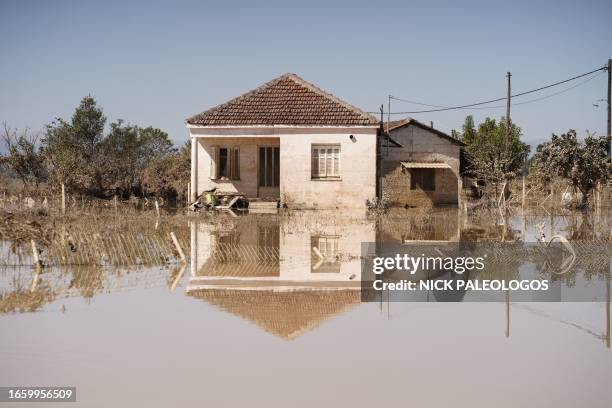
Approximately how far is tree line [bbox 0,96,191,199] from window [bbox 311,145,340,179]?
25.6ft

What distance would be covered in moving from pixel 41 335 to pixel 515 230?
13.2 metres

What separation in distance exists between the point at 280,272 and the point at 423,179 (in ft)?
65.9

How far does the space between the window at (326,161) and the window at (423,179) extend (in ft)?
23.5

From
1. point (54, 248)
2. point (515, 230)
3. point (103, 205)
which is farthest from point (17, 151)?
point (515, 230)

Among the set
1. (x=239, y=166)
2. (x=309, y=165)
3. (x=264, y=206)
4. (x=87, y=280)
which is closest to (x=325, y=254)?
→ (x=87, y=280)

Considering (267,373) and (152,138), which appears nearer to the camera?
(267,373)

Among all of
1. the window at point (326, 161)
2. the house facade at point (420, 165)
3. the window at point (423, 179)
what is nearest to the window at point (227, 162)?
the window at point (326, 161)

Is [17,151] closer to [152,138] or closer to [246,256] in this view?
[246,256]

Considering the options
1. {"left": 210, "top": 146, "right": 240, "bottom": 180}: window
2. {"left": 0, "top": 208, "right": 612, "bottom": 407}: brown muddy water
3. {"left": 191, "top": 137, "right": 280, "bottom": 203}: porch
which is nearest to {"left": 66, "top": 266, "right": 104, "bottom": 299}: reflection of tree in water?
{"left": 0, "top": 208, "right": 612, "bottom": 407}: brown muddy water

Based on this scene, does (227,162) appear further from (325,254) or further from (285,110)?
(325,254)

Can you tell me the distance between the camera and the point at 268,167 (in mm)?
26219

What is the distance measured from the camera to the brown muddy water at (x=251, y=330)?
6441 millimetres

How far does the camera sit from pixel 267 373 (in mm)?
6867

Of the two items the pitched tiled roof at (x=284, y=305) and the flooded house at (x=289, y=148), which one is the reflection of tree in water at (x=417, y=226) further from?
the pitched tiled roof at (x=284, y=305)
